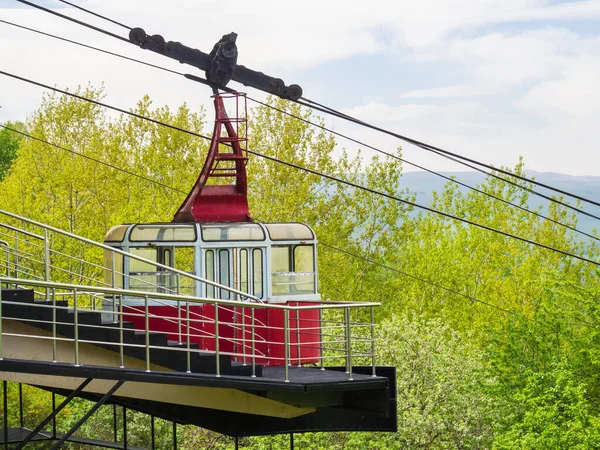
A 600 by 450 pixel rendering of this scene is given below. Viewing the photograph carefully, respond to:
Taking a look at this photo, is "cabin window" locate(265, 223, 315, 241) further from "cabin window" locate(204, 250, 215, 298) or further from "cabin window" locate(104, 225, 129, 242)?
"cabin window" locate(104, 225, 129, 242)

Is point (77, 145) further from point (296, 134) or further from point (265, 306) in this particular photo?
point (265, 306)

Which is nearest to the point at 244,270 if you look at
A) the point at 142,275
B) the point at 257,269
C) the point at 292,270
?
the point at 257,269

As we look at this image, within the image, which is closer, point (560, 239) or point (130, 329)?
point (130, 329)

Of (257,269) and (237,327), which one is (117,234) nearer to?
(257,269)

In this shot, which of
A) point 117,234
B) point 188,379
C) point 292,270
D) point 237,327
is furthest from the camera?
point 292,270

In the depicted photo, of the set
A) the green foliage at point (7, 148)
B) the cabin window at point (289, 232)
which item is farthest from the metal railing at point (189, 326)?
the green foliage at point (7, 148)

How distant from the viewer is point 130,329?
516 inches

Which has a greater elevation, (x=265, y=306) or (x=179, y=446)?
(x=265, y=306)

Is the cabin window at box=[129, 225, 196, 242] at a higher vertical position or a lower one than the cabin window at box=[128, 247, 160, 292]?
higher

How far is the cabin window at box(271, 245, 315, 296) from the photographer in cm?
1623

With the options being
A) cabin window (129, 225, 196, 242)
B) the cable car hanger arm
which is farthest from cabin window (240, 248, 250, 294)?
the cable car hanger arm

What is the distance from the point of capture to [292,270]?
16.4 meters

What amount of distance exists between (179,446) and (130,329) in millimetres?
18992

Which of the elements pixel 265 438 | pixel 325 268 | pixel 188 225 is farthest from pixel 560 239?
pixel 188 225
